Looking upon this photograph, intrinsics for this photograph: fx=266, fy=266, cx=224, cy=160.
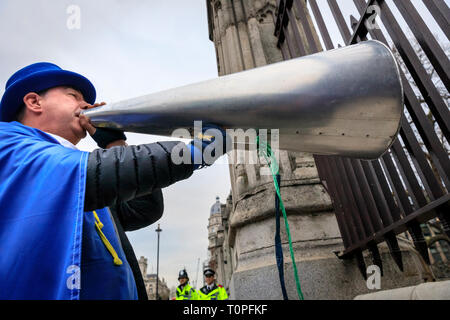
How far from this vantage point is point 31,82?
43.4 inches

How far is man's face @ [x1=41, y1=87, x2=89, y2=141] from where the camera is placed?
105 cm

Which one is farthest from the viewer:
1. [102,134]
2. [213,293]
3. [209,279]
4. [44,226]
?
[209,279]

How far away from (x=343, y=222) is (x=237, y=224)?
95cm

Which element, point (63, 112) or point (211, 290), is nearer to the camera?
point (63, 112)

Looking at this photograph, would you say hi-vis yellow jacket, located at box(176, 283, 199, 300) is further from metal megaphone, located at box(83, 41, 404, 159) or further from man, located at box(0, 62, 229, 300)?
metal megaphone, located at box(83, 41, 404, 159)

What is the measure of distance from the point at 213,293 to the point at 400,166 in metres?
5.09

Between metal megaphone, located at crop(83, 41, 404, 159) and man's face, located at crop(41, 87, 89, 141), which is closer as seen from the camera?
metal megaphone, located at crop(83, 41, 404, 159)

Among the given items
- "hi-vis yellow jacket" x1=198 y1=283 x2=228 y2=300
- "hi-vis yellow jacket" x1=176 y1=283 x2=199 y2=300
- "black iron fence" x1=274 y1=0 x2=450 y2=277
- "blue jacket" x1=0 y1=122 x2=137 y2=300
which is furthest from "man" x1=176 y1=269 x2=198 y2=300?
"blue jacket" x1=0 y1=122 x2=137 y2=300

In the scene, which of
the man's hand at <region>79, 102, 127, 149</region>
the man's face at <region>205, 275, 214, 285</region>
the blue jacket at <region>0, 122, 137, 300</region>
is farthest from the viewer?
the man's face at <region>205, 275, 214, 285</region>

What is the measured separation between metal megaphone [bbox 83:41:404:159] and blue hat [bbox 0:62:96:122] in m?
0.29

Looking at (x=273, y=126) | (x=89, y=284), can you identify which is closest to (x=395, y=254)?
(x=273, y=126)

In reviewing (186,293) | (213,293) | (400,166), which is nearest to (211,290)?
(213,293)

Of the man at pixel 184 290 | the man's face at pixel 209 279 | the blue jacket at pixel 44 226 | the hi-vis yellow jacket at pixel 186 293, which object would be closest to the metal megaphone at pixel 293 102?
the blue jacket at pixel 44 226

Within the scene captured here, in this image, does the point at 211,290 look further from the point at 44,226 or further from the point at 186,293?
the point at 44,226
